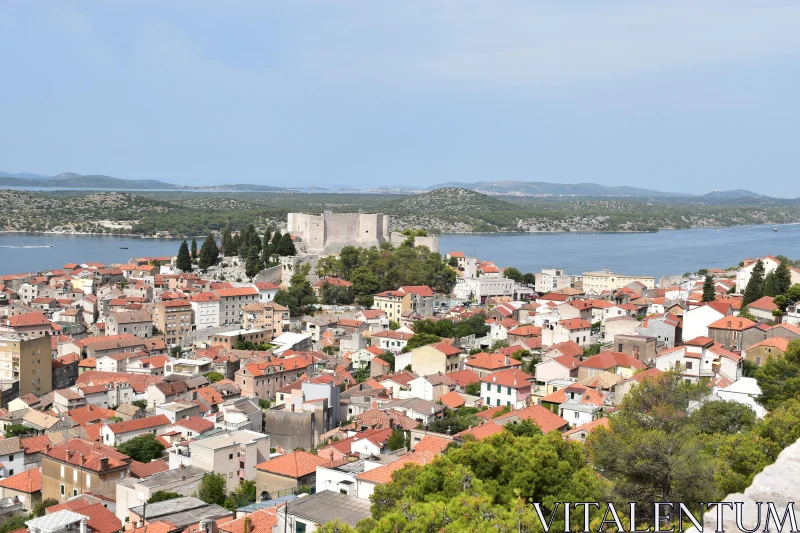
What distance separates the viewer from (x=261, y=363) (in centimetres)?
1773

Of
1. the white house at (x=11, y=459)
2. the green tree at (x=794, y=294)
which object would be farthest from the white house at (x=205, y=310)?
the green tree at (x=794, y=294)

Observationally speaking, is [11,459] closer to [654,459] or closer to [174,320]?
[654,459]

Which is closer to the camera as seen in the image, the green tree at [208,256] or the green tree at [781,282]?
the green tree at [781,282]

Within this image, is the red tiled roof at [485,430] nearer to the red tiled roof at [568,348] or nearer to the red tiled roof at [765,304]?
the red tiled roof at [568,348]

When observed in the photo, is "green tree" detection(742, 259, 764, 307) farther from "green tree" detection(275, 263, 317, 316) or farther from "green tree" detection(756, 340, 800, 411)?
"green tree" detection(275, 263, 317, 316)

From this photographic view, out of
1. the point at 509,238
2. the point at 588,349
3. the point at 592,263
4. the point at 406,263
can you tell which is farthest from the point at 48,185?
the point at 588,349

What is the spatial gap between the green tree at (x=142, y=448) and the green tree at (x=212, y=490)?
3001 mm

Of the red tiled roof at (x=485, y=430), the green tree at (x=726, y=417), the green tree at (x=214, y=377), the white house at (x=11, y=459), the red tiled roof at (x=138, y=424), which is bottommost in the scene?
the white house at (x=11, y=459)

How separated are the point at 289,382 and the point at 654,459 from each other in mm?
12403

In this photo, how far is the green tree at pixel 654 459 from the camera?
5.75 metres

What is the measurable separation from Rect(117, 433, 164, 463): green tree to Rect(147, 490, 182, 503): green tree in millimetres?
3040

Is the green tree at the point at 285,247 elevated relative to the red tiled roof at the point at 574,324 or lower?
elevated

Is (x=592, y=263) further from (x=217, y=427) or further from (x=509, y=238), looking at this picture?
(x=217, y=427)

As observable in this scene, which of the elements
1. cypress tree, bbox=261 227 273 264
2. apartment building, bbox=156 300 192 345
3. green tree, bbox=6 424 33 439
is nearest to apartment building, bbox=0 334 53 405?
green tree, bbox=6 424 33 439
